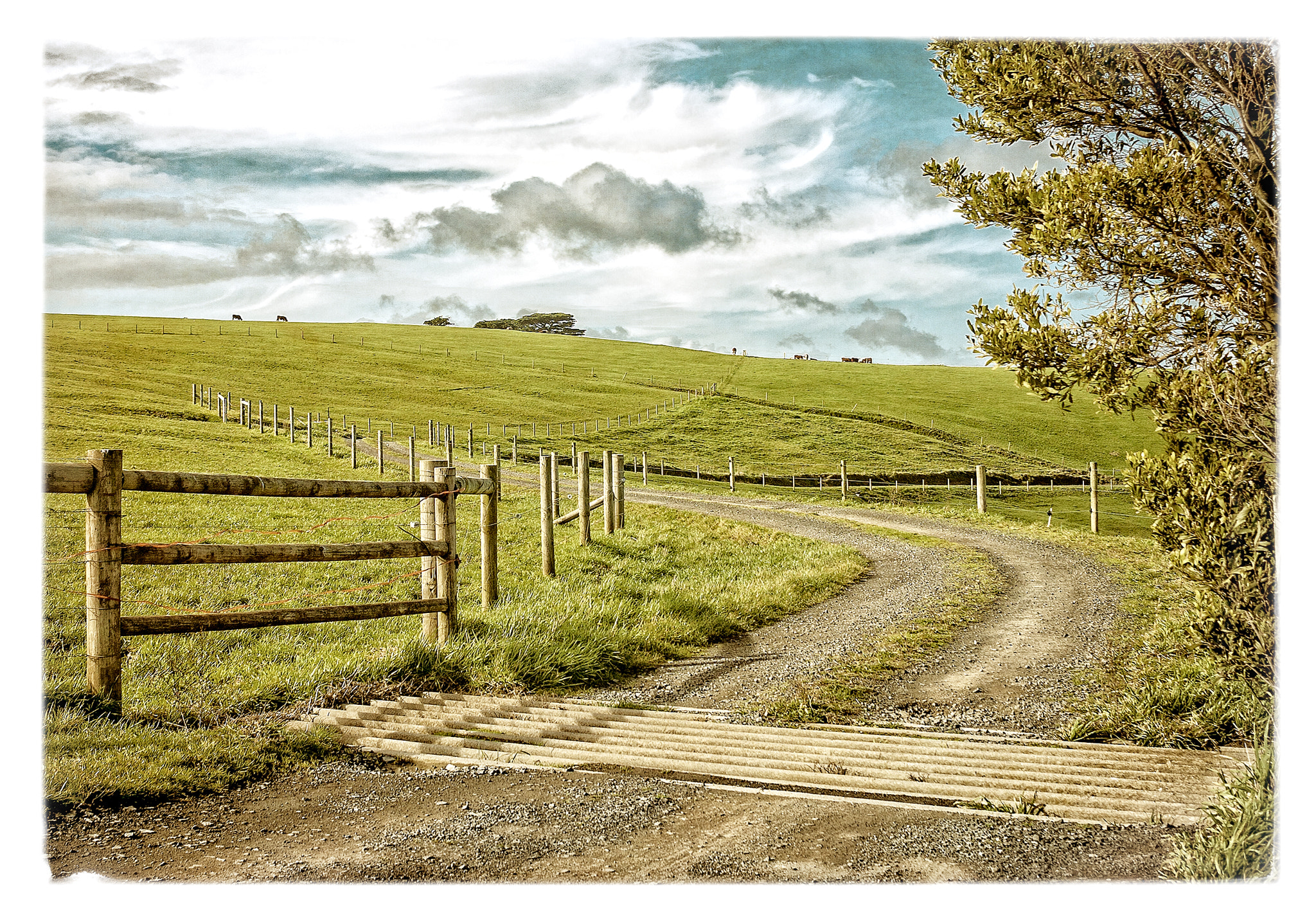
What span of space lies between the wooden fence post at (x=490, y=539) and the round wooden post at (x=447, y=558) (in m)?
0.74

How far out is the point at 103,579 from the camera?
494cm

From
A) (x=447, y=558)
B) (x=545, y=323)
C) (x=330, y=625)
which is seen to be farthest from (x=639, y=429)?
(x=447, y=558)

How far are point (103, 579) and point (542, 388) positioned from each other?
5036 centimetres

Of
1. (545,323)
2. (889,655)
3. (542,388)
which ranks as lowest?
(889,655)

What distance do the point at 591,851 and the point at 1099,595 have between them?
924cm

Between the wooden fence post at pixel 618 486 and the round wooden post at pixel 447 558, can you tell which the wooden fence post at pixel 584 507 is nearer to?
the wooden fence post at pixel 618 486

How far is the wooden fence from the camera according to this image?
4.92m

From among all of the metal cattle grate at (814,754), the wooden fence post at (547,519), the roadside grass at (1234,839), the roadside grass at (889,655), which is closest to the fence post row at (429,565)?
the metal cattle grate at (814,754)

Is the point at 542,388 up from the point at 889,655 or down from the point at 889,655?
up

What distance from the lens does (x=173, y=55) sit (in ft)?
18.7

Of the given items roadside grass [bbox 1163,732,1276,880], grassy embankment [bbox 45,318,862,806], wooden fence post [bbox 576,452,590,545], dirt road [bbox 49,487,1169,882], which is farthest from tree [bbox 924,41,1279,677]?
wooden fence post [bbox 576,452,590,545]

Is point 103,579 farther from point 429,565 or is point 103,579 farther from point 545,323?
point 545,323

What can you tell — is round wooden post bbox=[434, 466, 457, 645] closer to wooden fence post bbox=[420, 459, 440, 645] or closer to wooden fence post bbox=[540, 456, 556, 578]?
wooden fence post bbox=[420, 459, 440, 645]

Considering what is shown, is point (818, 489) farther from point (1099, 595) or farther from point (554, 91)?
point (554, 91)
